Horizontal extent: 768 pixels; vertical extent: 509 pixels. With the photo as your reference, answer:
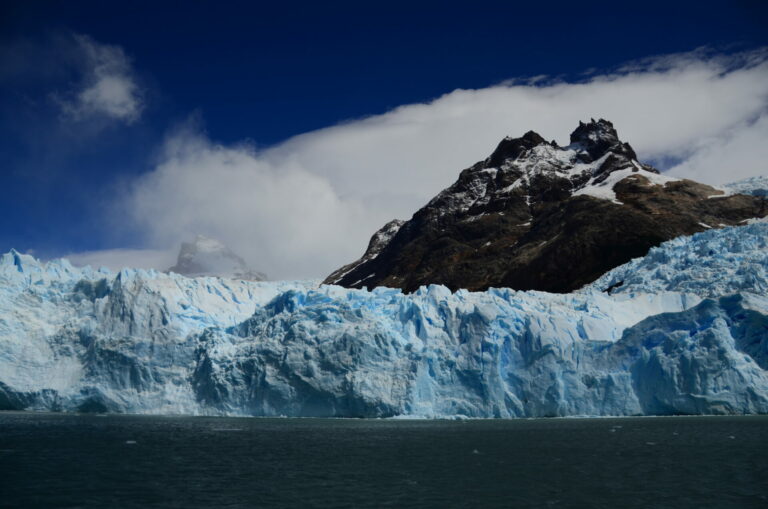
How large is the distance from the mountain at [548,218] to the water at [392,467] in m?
53.9

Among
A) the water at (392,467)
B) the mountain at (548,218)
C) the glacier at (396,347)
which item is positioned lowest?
the water at (392,467)

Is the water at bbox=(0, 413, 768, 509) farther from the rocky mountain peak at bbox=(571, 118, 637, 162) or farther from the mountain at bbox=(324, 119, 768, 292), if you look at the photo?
the rocky mountain peak at bbox=(571, 118, 637, 162)

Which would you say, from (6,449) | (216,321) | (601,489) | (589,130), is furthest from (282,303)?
(589,130)

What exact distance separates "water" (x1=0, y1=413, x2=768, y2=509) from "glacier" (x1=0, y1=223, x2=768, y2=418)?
13.0 ft

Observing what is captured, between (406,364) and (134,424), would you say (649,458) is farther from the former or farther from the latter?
(134,424)

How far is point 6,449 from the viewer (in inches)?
929

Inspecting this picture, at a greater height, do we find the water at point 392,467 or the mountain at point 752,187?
the mountain at point 752,187

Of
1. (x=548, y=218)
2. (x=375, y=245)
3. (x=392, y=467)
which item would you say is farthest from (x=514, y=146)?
(x=392, y=467)

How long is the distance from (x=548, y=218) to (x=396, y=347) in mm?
66895

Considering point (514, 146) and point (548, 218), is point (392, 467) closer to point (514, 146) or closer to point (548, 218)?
point (548, 218)

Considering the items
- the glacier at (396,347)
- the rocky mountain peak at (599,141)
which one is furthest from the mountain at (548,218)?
the glacier at (396,347)

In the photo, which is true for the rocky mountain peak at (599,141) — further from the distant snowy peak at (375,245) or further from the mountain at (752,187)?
the distant snowy peak at (375,245)

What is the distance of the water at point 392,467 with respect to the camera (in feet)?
51.2

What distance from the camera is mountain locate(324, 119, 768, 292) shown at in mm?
84250
